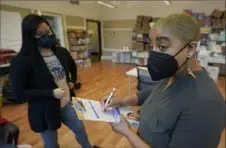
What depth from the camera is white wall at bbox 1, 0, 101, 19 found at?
5071mm

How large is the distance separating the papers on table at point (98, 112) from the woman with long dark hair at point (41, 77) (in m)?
0.35

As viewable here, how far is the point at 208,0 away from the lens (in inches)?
257

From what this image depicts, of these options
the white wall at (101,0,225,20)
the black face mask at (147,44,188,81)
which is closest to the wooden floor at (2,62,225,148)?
the black face mask at (147,44,188,81)

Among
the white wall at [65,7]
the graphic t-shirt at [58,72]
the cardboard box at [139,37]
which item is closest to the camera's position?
the graphic t-shirt at [58,72]

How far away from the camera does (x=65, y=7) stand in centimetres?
651

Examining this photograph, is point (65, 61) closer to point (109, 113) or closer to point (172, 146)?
point (109, 113)

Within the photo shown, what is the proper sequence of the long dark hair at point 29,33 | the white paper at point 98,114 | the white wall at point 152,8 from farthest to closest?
the white wall at point 152,8 < the long dark hair at point 29,33 < the white paper at point 98,114

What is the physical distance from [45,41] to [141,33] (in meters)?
6.14

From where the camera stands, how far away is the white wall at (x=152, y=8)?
21.6 feet

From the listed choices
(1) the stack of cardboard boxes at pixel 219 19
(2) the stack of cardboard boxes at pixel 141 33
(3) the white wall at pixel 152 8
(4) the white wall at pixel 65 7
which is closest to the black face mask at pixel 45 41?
(4) the white wall at pixel 65 7

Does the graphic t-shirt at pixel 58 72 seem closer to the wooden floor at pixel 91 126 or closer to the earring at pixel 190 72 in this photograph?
the wooden floor at pixel 91 126

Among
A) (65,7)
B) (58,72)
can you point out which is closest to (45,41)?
(58,72)

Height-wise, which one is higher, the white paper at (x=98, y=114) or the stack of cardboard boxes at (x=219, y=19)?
the stack of cardboard boxes at (x=219, y=19)

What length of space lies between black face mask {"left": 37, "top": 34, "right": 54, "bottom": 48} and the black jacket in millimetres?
89
